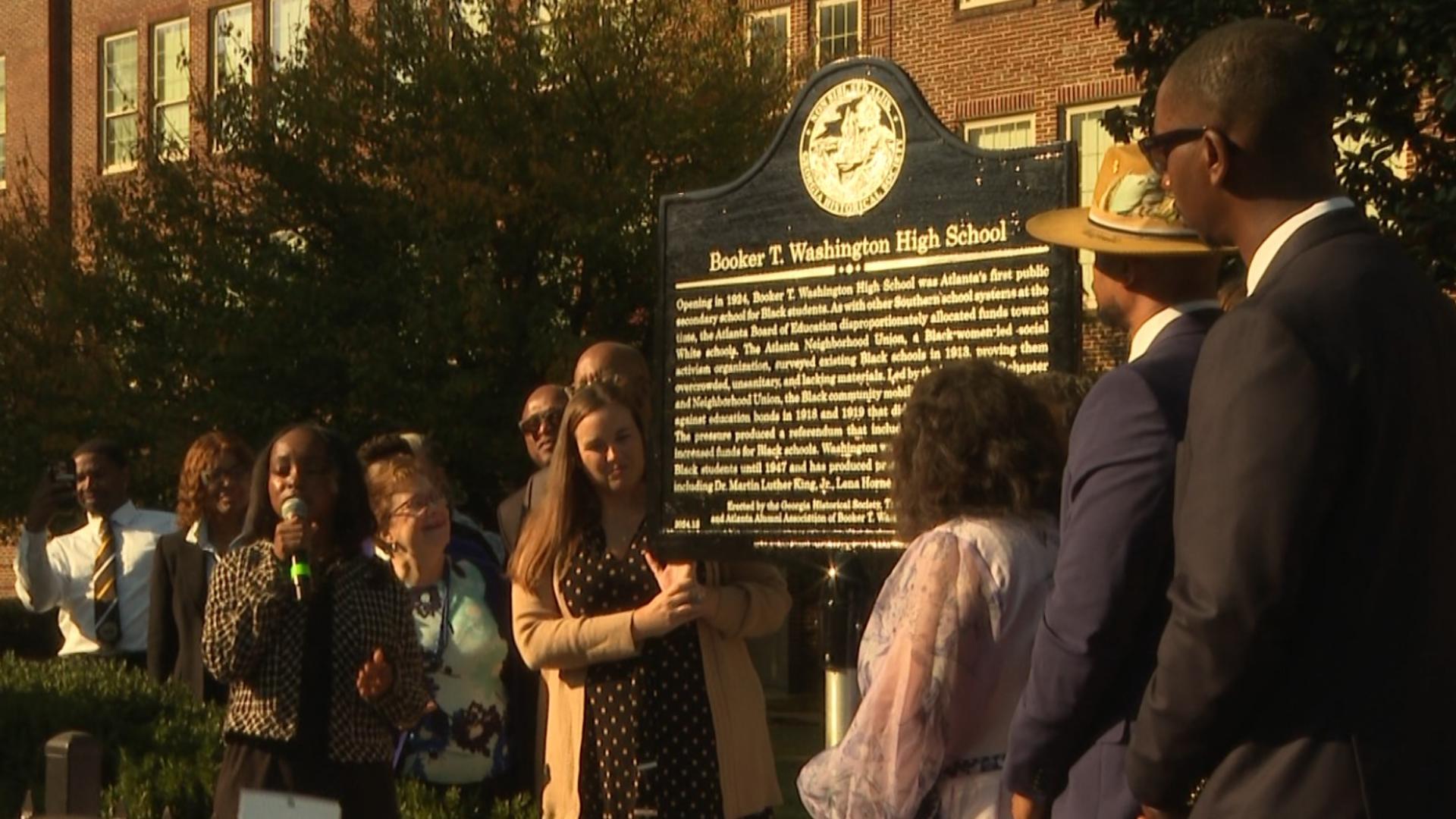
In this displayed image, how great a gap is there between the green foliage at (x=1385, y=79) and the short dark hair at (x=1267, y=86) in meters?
8.91

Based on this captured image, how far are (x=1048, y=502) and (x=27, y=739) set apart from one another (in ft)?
18.5

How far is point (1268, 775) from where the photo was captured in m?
2.88

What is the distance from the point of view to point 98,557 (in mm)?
9508

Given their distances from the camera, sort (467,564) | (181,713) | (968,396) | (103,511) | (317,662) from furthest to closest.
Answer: (103,511), (181,713), (467,564), (317,662), (968,396)

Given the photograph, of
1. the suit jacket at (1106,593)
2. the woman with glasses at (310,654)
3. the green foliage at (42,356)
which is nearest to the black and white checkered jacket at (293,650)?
the woman with glasses at (310,654)

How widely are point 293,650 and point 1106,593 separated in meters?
2.96

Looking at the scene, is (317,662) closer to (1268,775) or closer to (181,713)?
(181,713)

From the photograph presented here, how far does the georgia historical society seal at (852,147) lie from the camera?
17.9 ft

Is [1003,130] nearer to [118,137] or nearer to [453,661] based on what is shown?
[118,137]

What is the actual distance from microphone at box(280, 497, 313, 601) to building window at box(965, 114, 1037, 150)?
1945 centimetres

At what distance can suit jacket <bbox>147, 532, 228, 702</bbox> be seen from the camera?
826cm

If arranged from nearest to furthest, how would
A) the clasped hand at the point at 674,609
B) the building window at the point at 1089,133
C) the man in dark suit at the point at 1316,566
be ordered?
the man in dark suit at the point at 1316,566 → the clasped hand at the point at 674,609 → the building window at the point at 1089,133

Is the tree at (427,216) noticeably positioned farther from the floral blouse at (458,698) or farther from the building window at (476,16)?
the floral blouse at (458,698)

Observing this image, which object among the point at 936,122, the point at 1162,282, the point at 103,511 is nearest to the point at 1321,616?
the point at 1162,282
